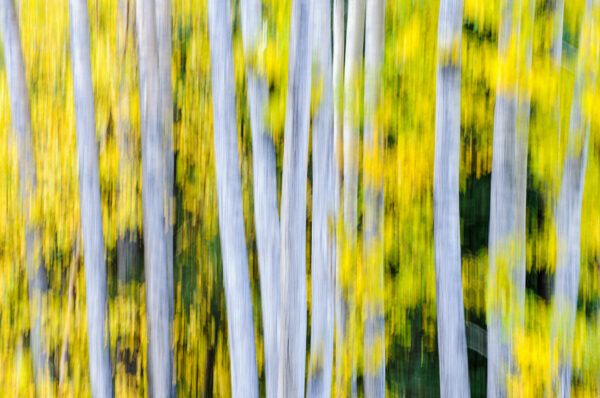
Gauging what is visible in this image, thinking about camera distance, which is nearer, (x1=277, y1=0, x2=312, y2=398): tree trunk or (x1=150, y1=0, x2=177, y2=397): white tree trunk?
(x1=277, y1=0, x2=312, y2=398): tree trunk

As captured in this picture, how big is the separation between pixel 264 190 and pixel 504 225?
1.81 feet

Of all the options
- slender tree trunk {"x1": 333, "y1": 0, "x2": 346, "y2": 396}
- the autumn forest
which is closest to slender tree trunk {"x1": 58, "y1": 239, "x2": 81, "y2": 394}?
the autumn forest

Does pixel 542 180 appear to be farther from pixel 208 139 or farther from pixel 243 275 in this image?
pixel 208 139

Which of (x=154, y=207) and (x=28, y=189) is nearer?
(x=154, y=207)

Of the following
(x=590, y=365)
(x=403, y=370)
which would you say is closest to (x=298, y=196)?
(x=403, y=370)

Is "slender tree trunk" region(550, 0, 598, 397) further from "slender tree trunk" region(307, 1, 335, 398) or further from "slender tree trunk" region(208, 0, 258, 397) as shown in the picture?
"slender tree trunk" region(208, 0, 258, 397)

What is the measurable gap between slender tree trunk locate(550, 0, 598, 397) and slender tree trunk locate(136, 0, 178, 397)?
93 cm

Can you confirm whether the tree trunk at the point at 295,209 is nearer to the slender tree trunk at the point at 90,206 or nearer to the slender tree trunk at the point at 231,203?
the slender tree trunk at the point at 231,203

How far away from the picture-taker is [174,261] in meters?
1.37

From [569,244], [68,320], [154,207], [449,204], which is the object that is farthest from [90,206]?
[569,244]

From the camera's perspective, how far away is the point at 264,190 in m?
1.14

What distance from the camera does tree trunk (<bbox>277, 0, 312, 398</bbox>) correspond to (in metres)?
1.07

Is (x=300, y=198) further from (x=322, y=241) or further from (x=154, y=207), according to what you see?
(x=154, y=207)

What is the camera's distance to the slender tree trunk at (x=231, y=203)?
114 cm
